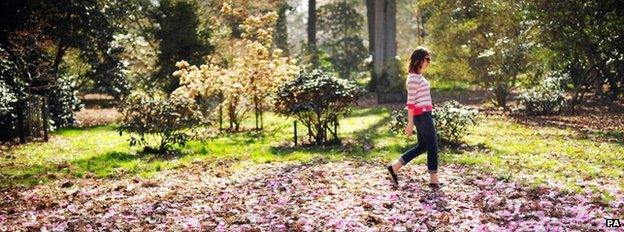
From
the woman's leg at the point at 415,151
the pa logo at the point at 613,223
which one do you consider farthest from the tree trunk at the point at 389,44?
the pa logo at the point at 613,223

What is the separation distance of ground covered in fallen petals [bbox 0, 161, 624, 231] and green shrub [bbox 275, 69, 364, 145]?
318cm

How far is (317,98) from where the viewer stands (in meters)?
13.6

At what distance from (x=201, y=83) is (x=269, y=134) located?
8.85 feet

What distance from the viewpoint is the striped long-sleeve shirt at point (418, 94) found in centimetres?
839

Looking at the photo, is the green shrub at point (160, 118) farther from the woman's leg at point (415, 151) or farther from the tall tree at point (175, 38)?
the tall tree at point (175, 38)

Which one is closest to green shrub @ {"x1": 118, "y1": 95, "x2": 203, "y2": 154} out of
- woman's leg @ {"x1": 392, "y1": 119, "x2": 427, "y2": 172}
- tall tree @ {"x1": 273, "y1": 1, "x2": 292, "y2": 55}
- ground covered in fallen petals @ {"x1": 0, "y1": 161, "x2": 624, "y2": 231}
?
ground covered in fallen petals @ {"x1": 0, "y1": 161, "x2": 624, "y2": 231}

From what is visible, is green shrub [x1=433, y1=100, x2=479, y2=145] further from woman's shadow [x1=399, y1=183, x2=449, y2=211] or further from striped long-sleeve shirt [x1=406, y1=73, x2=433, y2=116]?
striped long-sleeve shirt [x1=406, y1=73, x2=433, y2=116]

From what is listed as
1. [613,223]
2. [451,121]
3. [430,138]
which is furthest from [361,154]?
[613,223]

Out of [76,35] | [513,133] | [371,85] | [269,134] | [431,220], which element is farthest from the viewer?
[371,85]

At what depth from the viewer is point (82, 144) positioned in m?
15.9

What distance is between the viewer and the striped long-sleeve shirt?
8387mm

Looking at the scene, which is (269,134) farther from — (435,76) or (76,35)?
(435,76)

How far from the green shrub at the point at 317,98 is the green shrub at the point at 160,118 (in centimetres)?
227

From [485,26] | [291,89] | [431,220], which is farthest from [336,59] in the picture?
[431,220]
